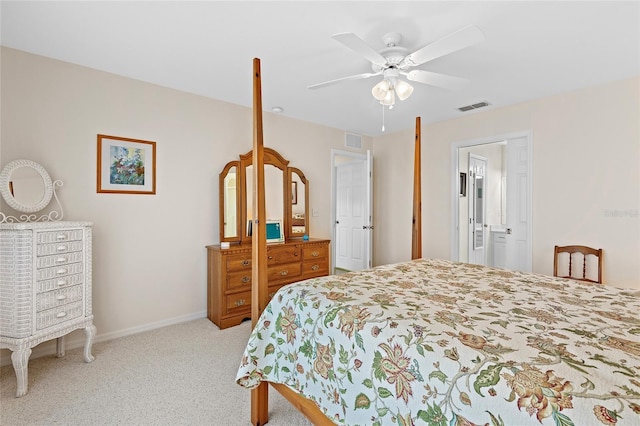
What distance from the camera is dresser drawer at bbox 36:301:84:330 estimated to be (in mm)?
2092

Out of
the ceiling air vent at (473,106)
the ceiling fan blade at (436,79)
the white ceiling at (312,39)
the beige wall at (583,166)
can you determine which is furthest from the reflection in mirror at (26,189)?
the beige wall at (583,166)

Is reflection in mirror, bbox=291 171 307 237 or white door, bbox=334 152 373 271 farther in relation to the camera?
white door, bbox=334 152 373 271

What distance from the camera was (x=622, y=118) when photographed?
287 centimetres

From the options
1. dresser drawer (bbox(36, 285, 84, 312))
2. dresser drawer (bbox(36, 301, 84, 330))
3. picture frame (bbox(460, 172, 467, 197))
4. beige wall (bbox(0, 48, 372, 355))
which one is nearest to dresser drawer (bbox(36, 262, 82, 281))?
dresser drawer (bbox(36, 285, 84, 312))

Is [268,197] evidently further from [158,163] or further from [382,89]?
[382,89]

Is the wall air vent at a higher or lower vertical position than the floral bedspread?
higher

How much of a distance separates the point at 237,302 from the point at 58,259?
Result: 62.3 inches

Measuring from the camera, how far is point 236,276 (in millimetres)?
3184

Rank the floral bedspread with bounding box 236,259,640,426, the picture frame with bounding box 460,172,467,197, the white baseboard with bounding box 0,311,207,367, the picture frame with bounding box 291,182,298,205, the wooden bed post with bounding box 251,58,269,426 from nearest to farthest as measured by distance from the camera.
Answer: the floral bedspread with bounding box 236,259,640,426 < the wooden bed post with bounding box 251,58,269,426 < the white baseboard with bounding box 0,311,207,367 < the picture frame with bounding box 291,182,298,205 < the picture frame with bounding box 460,172,467,197

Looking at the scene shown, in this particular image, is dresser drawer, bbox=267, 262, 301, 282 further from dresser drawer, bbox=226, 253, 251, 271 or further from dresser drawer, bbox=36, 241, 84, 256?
dresser drawer, bbox=36, 241, 84, 256

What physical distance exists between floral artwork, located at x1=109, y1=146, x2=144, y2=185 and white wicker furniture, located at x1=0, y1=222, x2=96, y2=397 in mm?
683

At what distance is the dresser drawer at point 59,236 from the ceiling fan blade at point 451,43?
9.12ft

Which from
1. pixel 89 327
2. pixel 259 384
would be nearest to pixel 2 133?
pixel 89 327

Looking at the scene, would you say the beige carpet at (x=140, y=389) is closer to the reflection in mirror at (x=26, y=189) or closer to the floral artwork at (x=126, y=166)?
the reflection in mirror at (x=26, y=189)
